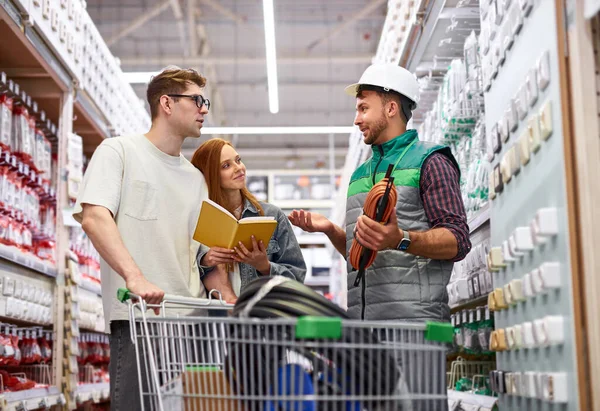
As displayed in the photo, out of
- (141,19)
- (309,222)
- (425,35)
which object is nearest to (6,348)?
(309,222)

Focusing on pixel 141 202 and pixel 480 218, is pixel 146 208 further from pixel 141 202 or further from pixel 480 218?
pixel 480 218

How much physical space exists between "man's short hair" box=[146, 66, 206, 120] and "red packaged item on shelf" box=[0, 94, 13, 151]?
1574 mm

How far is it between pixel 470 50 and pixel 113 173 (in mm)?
1902

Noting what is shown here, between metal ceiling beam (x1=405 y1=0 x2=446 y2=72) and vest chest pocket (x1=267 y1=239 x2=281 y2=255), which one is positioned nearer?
vest chest pocket (x1=267 y1=239 x2=281 y2=255)

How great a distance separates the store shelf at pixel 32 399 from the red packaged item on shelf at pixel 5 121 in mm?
1281

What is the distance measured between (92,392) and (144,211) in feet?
10.6

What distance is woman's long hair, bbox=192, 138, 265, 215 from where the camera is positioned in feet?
11.0

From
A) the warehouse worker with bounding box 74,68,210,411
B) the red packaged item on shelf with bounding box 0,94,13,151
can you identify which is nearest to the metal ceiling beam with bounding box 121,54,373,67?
the red packaged item on shelf with bounding box 0,94,13,151

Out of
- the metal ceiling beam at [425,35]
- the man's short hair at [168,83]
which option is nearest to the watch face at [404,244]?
the man's short hair at [168,83]

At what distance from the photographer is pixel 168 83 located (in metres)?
2.89

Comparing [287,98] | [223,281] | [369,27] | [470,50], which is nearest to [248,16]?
[369,27]

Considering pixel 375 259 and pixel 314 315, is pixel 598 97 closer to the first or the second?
pixel 375 259

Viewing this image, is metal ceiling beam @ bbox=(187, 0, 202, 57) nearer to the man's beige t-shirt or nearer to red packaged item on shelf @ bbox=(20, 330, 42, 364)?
red packaged item on shelf @ bbox=(20, 330, 42, 364)

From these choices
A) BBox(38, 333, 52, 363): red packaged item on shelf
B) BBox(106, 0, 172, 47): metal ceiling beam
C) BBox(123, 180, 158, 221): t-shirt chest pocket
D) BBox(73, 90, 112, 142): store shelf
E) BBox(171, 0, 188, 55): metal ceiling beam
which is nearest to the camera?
BBox(123, 180, 158, 221): t-shirt chest pocket
